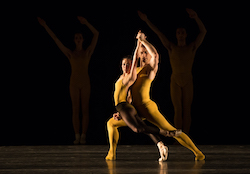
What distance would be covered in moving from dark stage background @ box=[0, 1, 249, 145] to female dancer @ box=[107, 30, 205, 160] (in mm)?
2637

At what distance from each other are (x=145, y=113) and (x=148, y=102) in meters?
0.12

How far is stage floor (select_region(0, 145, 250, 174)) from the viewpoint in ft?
16.4

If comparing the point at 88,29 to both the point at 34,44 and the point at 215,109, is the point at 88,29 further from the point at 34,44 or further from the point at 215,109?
the point at 215,109

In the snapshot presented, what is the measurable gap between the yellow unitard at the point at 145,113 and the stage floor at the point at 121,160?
16cm

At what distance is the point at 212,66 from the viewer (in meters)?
Answer: 8.61

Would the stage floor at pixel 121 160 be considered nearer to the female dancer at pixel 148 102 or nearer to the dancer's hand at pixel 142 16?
the female dancer at pixel 148 102

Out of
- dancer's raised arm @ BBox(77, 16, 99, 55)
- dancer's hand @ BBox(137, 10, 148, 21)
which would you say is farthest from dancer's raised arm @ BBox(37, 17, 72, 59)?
dancer's hand @ BBox(137, 10, 148, 21)

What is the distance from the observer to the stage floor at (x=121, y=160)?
16.4ft

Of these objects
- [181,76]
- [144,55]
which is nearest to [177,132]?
[144,55]

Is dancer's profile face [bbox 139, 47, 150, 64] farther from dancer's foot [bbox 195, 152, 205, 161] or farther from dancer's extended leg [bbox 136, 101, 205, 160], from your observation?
dancer's foot [bbox 195, 152, 205, 161]

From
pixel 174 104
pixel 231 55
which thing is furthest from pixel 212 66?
pixel 174 104


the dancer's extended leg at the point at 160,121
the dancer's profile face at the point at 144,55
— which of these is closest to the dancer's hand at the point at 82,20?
the dancer's profile face at the point at 144,55

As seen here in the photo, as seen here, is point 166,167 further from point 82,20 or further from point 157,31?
point 82,20

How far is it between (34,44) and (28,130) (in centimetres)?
129
